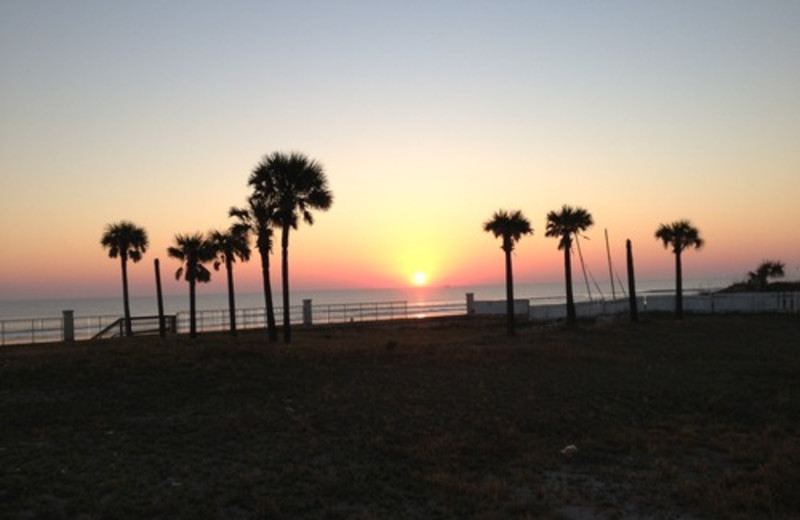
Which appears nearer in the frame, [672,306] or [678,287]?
[678,287]

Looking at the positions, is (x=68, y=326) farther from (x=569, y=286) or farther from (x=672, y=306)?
(x=672, y=306)

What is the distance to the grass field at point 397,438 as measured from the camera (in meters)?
7.68

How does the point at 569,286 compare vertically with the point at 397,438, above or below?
above

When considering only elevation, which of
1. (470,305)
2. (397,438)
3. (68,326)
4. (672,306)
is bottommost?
(672,306)

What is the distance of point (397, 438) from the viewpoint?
10883 millimetres

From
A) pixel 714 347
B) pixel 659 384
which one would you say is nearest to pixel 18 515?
pixel 659 384

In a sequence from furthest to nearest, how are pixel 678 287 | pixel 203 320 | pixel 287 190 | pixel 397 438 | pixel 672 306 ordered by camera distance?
pixel 203 320 → pixel 672 306 → pixel 678 287 → pixel 287 190 → pixel 397 438

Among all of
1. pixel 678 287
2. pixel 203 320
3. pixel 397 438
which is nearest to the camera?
pixel 397 438

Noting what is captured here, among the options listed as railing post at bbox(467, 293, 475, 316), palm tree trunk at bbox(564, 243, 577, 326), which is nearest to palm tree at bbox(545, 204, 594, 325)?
palm tree trunk at bbox(564, 243, 577, 326)

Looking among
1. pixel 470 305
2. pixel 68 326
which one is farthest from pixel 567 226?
pixel 68 326

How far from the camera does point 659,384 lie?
1656cm

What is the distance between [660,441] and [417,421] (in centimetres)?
403

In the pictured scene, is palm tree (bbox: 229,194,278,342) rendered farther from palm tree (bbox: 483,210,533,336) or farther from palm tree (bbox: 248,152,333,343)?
palm tree (bbox: 483,210,533,336)

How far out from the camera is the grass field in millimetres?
7684
